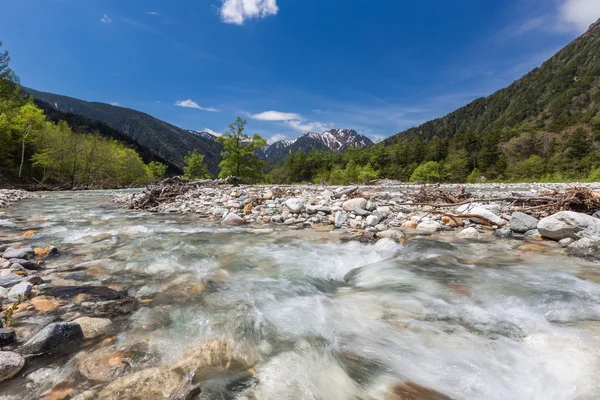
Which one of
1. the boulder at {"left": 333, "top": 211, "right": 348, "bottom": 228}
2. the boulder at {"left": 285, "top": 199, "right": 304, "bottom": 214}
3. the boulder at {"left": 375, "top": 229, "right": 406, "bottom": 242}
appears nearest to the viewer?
the boulder at {"left": 375, "top": 229, "right": 406, "bottom": 242}

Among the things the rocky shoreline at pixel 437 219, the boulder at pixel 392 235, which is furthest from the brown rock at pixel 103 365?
the boulder at pixel 392 235

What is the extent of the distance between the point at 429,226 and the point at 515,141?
253ft

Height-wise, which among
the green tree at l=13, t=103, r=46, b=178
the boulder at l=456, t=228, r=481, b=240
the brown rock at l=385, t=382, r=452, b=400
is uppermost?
the green tree at l=13, t=103, r=46, b=178

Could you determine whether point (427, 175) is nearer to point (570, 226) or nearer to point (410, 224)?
point (410, 224)

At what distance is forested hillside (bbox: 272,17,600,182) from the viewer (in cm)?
4929

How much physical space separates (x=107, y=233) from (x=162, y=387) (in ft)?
16.3

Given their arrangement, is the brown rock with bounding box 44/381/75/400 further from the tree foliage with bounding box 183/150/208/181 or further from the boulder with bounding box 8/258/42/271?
the tree foliage with bounding box 183/150/208/181

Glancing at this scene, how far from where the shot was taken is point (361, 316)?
8.02 feet

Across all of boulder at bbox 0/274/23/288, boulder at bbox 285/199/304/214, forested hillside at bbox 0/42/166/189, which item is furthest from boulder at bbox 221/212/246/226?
forested hillside at bbox 0/42/166/189

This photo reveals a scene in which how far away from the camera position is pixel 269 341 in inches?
80.0

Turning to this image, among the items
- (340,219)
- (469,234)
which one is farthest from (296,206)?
(469,234)

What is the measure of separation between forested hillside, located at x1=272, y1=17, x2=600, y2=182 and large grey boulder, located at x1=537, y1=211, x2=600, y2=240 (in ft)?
121

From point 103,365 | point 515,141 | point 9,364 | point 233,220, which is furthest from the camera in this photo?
point 515,141

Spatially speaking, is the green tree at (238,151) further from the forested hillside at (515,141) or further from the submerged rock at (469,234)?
the submerged rock at (469,234)
